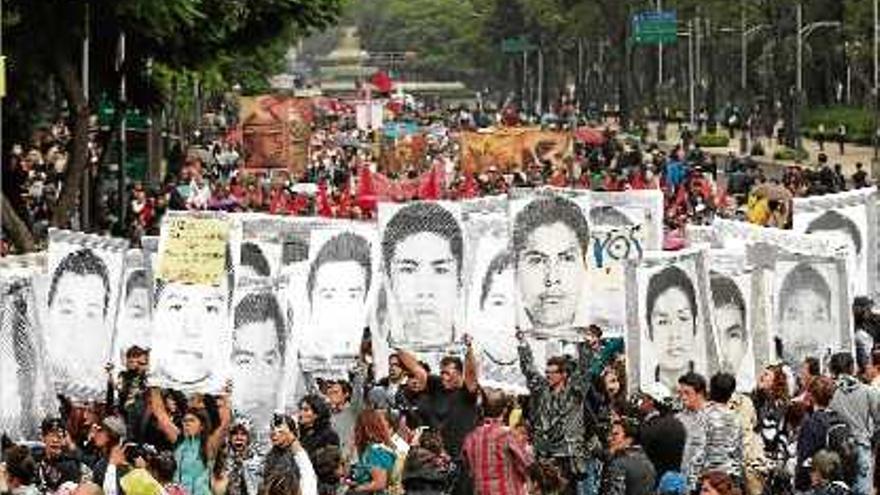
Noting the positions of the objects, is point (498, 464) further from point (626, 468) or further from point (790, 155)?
point (790, 155)

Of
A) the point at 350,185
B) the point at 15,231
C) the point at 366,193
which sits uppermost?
the point at 350,185

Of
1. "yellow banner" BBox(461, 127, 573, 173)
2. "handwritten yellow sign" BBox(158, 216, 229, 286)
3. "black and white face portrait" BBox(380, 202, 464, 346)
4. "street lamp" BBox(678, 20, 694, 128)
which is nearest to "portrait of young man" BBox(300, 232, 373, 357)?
"black and white face portrait" BBox(380, 202, 464, 346)

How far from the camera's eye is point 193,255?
49.2 ft

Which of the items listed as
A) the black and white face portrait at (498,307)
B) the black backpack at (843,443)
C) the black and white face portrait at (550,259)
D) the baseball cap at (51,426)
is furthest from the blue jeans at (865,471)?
the baseball cap at (51,426)

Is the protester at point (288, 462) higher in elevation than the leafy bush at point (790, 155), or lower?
lower

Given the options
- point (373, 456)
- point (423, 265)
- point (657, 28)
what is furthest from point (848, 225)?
point (657, 28)

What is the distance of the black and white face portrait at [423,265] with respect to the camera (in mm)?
15891

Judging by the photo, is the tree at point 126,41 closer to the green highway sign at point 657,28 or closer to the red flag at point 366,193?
the red flag at point 366,193

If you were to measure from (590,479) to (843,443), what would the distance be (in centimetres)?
190

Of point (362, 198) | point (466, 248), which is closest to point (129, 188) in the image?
point (362, 198)

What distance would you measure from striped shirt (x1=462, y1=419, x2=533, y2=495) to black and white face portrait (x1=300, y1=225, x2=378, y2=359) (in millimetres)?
3219

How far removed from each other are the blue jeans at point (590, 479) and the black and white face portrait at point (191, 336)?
2103 millimetres

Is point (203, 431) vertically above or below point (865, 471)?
above

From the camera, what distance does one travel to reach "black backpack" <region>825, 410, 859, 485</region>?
488 inches
